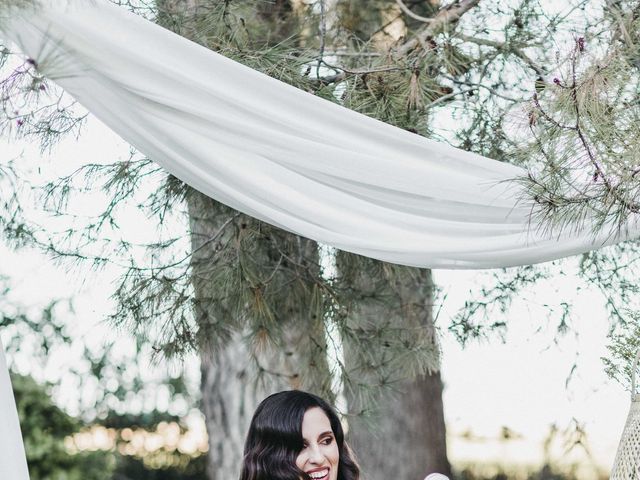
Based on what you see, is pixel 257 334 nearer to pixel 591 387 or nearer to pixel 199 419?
pixel 591 387

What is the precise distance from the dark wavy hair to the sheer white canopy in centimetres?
42

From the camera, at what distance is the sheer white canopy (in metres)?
2.03

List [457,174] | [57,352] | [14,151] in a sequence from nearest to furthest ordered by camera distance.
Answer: [457,174] < [14,151] < [57,352]

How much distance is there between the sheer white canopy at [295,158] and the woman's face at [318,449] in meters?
0.43

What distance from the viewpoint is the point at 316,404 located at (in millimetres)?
2506

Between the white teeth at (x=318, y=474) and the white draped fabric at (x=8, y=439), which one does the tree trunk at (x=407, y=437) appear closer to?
the white teeth at (x=318, y=474)

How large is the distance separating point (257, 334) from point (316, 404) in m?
0.67

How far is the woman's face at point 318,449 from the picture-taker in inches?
94.8

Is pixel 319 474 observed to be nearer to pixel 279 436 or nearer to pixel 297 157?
pixel 279 436

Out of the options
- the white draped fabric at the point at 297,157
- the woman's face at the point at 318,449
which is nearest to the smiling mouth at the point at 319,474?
the woman's face at the point at 318,449

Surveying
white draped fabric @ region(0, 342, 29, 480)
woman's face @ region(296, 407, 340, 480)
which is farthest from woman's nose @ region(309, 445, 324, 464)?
white draped fabric @ region(0, 342, 29, 480)

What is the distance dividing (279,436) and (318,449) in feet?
0.32

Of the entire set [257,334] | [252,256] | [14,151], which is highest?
[14,151]

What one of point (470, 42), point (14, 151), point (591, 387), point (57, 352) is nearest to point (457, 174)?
point (470, 42)
